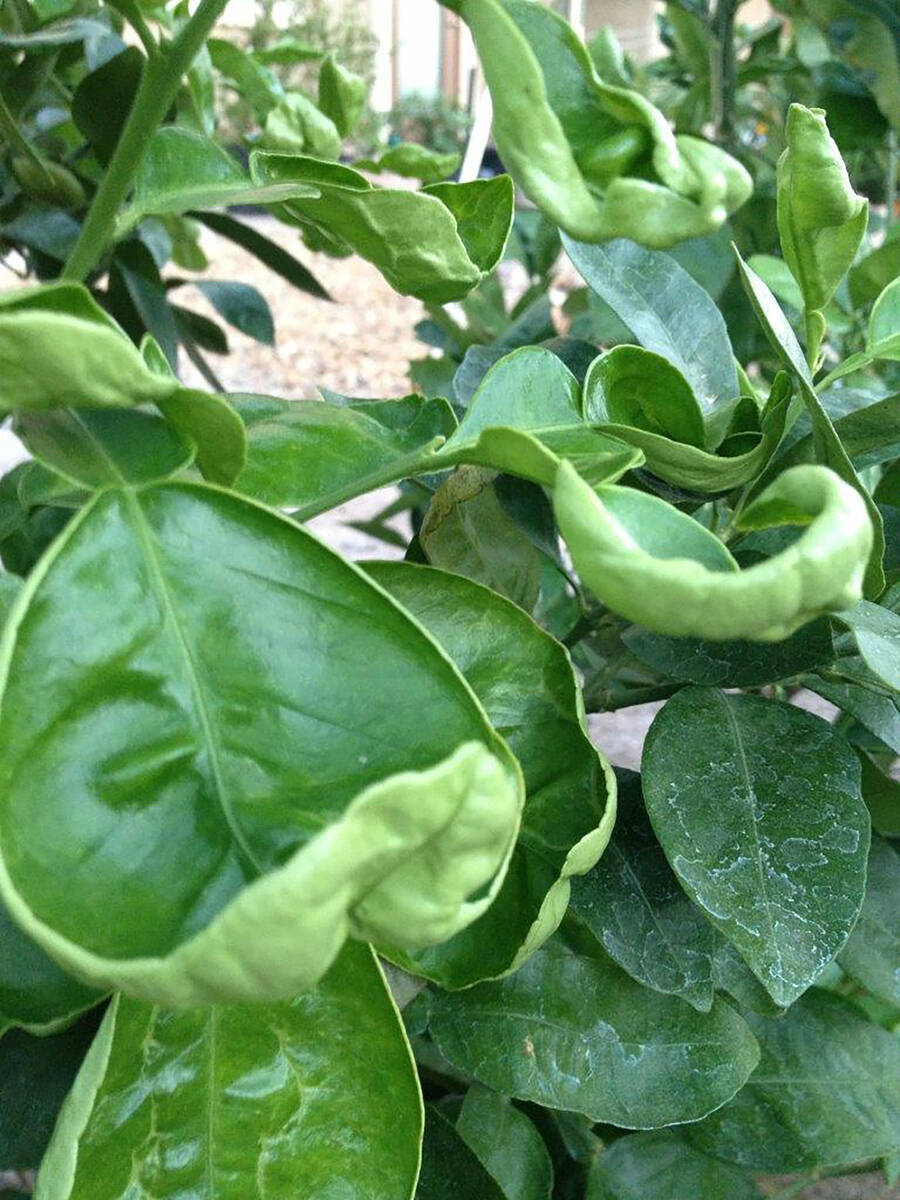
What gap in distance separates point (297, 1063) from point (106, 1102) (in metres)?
0.05

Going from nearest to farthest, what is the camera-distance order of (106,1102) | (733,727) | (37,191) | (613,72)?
(106,1102)
(733,727)
(37,191)
(613,72)

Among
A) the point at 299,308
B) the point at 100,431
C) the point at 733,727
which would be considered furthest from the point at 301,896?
the point at 299,308

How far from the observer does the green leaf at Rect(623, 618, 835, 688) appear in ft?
1.26

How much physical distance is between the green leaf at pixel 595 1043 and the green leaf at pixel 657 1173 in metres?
0.11

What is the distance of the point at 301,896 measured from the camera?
0.57ft

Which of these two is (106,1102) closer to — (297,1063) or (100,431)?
(297,1063)

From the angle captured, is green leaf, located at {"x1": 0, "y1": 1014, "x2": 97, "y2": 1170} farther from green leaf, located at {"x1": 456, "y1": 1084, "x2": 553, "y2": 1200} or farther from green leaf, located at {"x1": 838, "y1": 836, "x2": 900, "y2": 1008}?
green leaf, located at {"x1": 838, "y1": 836, "x2": 900, "y2": 1008}

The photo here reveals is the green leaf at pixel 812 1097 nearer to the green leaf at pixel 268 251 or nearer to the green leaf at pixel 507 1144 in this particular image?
the green leaf at pixel 507 1144

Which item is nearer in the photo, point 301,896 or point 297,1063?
point 301,896

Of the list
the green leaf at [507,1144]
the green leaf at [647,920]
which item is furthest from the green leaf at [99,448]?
the green leaf at [507,1144]

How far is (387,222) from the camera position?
344 millimetres

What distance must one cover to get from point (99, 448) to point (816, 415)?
21cm

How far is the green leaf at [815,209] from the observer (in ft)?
1.11

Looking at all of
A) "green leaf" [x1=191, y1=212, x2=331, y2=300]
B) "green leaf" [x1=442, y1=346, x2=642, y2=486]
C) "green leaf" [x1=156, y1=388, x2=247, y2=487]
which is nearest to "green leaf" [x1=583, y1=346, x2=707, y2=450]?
"green leaf" [x1=442, y1=346, x2=642, y2=486]
